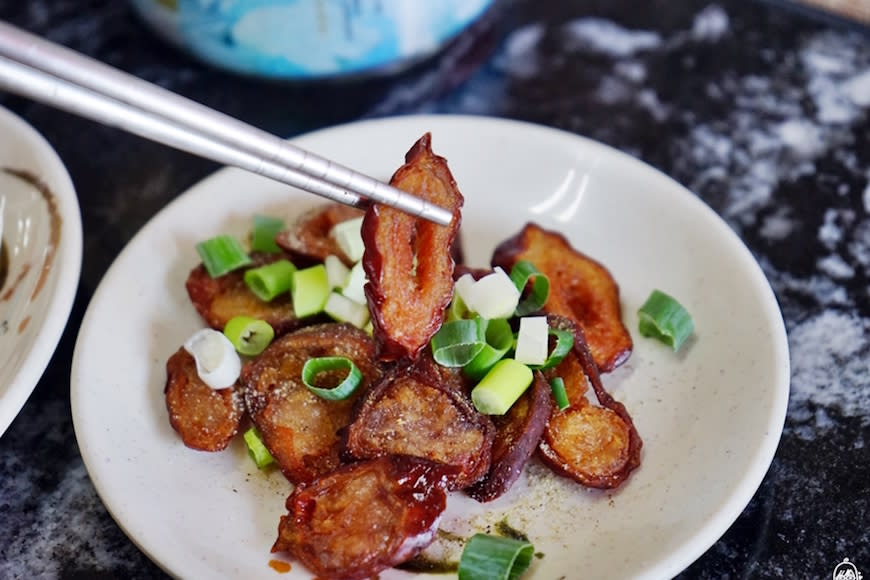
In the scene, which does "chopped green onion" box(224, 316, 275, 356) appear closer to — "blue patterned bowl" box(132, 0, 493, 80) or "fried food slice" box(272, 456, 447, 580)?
"fried food slice" box(272, 456, 447, 580)

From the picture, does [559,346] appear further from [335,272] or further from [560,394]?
[335,272]

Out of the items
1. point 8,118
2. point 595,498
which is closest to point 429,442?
point 595,498

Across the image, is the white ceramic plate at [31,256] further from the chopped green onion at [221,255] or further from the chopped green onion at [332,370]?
the chopped green onion at [332,370]

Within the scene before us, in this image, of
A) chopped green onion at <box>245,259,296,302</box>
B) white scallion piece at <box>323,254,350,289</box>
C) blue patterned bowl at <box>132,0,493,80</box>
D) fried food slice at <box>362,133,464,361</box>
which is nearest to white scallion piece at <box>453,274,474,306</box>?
fried food slice at <box>362,133,464,361</box>

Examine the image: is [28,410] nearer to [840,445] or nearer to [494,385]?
[494,385]

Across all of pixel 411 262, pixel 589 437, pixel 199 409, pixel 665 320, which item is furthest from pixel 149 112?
pixel 665 320

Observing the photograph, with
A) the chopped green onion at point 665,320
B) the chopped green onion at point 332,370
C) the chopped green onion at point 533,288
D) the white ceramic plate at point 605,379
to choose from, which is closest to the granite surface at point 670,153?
the white ceramic plate at point 605,379

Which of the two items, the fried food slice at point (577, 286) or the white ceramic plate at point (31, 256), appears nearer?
the white ceramic plate at point (31, 256)
